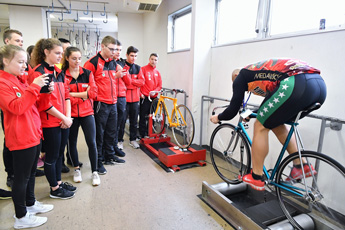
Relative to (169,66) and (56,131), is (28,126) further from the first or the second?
(169,66)

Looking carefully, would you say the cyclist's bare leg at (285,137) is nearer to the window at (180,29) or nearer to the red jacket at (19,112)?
the red jacket at (19,112)

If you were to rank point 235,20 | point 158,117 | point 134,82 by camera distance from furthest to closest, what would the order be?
point 158,117 < point 134,82 < point 235,20

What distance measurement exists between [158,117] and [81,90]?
5.19ft

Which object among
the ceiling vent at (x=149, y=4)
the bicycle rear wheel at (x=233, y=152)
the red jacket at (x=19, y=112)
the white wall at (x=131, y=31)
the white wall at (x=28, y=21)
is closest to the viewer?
the red jacket at (x=19, y=112)

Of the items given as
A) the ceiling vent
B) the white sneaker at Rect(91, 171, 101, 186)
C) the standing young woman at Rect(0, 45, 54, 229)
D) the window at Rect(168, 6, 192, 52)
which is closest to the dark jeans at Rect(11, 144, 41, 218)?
the standing young woman at Rect(0, 45, 54, 229)

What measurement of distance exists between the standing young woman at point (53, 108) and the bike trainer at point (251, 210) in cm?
147

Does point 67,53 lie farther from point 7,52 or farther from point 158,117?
point 158,117

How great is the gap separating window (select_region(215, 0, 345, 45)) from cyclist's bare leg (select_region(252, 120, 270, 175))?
1.09 m

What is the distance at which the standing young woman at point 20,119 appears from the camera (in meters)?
1.53

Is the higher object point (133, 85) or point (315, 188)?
point (133, 85)

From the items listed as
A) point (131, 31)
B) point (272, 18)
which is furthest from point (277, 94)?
point (131, 31)

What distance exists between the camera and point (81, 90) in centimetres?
242

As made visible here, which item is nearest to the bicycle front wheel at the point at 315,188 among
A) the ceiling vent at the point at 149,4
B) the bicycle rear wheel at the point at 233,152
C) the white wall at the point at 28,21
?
the bicycle rear wheel at the point at 233,152

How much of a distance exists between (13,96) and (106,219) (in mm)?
1255
